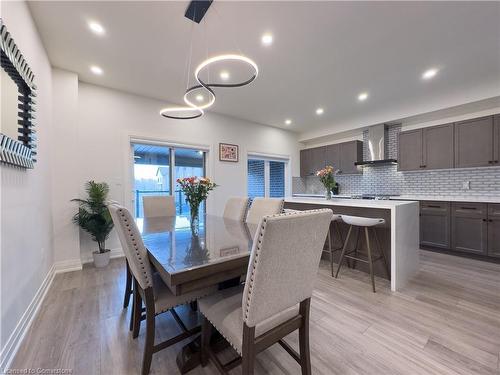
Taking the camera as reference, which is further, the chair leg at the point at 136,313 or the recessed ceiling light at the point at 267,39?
the recessed ceiling light at the point at 267,39

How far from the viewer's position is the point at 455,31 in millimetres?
2184

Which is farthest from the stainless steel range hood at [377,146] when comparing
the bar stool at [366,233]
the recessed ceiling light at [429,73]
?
the bar stool at [366,233]

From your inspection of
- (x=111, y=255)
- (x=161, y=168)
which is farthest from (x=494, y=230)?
(x=111, y=255)

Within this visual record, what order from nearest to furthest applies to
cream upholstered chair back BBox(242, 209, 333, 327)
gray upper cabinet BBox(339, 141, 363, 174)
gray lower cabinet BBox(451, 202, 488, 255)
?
cream upholstered chair back BBox(242, 209, 333, 327) < gray lower cabinet BBox(451, 202, 488, 255) < gray upper cabinet BBox(339, 141, 363, 174)

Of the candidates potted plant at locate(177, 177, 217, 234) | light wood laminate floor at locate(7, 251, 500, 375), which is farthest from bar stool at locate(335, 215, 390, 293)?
potted plant at locate(177, 177, 217, 234)

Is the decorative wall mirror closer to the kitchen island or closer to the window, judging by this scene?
the kitchen island

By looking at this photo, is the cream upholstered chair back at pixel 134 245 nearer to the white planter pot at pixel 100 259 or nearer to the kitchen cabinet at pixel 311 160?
the white planter pot at pixel 100 259

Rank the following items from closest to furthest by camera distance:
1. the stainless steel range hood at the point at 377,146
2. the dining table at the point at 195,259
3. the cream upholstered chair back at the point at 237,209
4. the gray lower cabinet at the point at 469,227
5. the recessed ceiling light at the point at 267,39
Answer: the dining table at the point at 195,259
the recessed ceiling light at the point at 267,39
the cream upholstered chair back at the point at 237,209
the gray lower cabinet at the point at 469,227
the stainless steel range hood at the point at 377,146

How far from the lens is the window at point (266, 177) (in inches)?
223

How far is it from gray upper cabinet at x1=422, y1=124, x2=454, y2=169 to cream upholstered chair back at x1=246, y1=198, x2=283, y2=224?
3483 millimetres

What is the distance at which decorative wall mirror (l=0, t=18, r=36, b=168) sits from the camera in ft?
4.70

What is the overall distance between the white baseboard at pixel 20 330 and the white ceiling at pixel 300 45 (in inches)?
105

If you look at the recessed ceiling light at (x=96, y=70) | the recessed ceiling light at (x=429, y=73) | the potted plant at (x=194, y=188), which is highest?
the recessed ceiling light at (x=96, y=70)

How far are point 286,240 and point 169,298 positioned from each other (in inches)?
35.8
